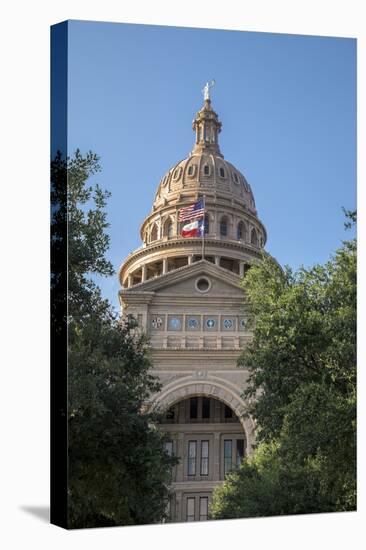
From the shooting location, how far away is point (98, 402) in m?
14.6

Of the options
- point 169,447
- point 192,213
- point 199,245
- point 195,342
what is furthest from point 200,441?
point 199,245

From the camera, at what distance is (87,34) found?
13.8 meters

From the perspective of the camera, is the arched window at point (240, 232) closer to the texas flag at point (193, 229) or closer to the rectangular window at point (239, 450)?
the texas flag at point (193, 229)

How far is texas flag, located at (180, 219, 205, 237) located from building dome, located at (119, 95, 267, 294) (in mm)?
270

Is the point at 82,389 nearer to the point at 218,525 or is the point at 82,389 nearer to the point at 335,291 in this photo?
the point at 218,525

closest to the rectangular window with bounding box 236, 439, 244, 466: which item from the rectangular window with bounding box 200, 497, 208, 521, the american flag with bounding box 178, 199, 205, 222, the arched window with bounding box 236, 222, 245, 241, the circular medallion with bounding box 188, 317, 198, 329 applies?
the rectangular window with bounding box 200, 497, 208, 521

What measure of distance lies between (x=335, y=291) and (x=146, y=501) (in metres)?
6.36

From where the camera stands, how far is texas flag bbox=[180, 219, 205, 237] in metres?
26.5

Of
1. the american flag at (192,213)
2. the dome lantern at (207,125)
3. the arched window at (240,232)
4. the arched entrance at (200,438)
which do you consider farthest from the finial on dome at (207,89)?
the arched window at (240,232)

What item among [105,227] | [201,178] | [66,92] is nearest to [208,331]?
[105,227]

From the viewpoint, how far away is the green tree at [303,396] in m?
16.0

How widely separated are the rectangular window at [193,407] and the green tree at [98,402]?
525 cm

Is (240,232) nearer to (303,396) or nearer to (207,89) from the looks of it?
(207,89)

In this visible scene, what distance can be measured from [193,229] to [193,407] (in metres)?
7.05
